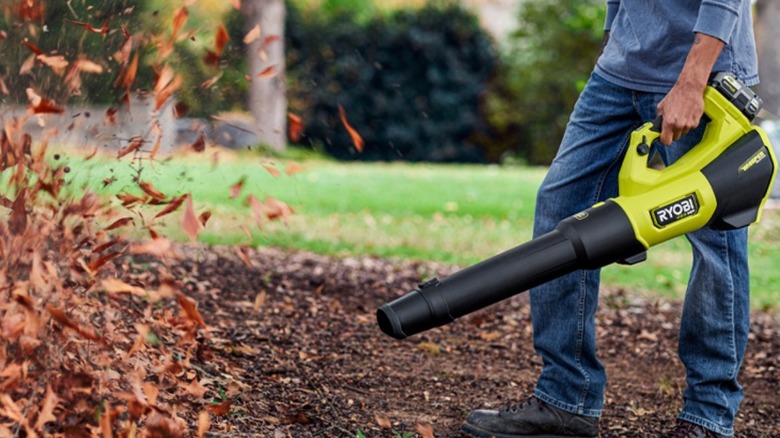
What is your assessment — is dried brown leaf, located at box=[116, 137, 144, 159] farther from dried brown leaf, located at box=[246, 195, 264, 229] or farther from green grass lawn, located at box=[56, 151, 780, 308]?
green grass lawn, located at box=[56, 151, 780, 308]

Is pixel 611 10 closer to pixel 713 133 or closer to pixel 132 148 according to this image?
pixel 713 133

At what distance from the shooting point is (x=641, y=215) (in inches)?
107

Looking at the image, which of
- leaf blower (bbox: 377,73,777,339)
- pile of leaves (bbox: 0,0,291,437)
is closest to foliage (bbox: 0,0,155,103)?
pile of leaves (bbox: 0,0,291,437)

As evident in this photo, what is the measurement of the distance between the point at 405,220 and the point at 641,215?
559cm

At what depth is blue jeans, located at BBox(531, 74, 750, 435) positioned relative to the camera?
303cm

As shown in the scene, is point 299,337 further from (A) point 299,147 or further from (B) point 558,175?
(A) point 299,147

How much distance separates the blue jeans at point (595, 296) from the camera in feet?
9.93

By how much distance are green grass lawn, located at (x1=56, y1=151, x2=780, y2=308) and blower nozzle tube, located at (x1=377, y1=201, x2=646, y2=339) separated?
217cm

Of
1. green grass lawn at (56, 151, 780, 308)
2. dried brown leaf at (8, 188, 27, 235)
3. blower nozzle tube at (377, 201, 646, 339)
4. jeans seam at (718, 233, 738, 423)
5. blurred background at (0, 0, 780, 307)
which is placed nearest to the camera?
dried brown leaf at (8, 188, 27, 235)

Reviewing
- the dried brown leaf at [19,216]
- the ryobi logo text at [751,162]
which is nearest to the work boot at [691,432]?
the ryobi logo text at [751,162]

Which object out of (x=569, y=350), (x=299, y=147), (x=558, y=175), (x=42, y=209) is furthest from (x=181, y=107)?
(x=299, y=147)

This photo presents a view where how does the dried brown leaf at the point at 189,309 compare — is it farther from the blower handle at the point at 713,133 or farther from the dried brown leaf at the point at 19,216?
the blower handle at the point at 713,133

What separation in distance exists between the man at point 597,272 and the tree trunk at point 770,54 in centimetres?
794

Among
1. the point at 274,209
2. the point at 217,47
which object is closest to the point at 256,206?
the point at 274,209
